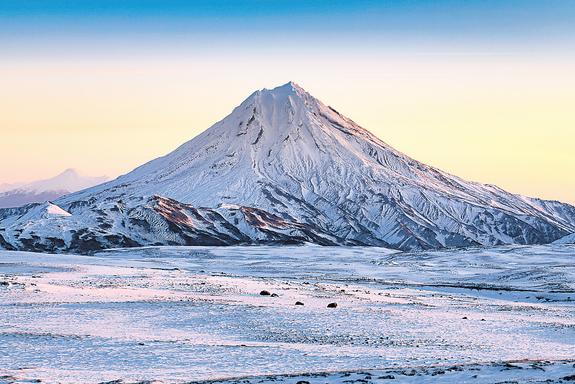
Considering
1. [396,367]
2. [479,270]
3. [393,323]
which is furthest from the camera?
[479,270]

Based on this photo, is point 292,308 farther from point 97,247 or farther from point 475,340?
point 97,247

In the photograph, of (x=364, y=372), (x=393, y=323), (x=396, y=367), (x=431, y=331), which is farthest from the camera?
(x=393, y=323)

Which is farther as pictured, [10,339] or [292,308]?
[292,308]

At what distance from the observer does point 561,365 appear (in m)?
24.0

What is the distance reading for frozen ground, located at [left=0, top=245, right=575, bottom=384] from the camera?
81.0ft

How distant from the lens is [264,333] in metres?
36.4

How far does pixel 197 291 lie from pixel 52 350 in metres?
26.6

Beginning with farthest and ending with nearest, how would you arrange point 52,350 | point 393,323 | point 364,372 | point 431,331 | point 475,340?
point 393,323, point 431,331, point 475,340, point 52,350, point 364,372

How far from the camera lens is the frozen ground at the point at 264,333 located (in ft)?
81.0

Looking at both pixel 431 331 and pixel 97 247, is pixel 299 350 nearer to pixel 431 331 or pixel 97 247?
pixel 431 331

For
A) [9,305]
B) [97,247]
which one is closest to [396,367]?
[9,305]

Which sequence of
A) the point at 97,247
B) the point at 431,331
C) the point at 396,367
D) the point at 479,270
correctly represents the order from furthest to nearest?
the point at 97,247 → the point at 479,270 → the point at 431,331 → the point at 396,367

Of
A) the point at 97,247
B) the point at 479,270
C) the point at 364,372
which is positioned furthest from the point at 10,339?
the point at 97,247

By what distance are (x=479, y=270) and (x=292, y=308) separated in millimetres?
73228
